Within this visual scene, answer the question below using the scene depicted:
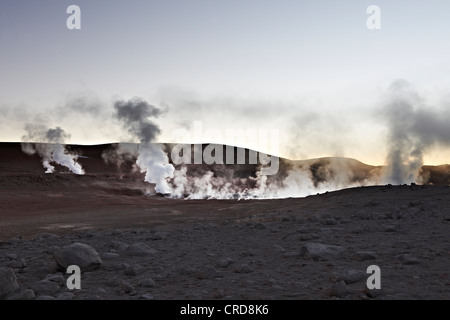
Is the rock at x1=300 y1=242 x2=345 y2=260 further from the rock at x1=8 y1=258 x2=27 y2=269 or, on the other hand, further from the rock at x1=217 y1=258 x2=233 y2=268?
the rock at x1=8 y1=258 x2=27 y2=269

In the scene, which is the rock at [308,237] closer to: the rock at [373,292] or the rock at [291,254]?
the rock at [291,254]

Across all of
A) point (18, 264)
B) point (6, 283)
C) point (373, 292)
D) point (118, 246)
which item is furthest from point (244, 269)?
point (18, 264)

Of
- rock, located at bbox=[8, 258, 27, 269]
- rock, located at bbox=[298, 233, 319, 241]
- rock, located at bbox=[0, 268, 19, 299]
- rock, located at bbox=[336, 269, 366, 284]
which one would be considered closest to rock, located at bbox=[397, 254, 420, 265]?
rock, located at bbox=[336, 269, 366, 284]

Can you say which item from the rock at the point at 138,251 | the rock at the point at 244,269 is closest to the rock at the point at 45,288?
the rock at the point at 138,251

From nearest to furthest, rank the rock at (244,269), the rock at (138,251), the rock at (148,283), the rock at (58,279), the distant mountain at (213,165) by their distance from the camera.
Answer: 1. the rock at (148,283)
2. the rock at (58,279)
3. the rock at (244,269)
4. the rock at (138,251)
5. the distant mountain at (213,165)

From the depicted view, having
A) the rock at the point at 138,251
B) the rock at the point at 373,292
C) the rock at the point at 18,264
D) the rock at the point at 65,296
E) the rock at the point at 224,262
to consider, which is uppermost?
the rock at the point at 373,292

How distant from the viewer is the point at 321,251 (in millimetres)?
6270

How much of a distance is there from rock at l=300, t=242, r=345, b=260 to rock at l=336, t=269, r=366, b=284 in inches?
41.8

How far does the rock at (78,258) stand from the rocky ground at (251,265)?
0.02m

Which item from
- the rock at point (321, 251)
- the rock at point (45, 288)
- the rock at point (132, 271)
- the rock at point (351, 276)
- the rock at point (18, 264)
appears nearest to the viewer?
the rock at point (351, 276)

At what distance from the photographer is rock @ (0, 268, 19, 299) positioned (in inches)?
192

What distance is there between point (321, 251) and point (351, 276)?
1.38 meters

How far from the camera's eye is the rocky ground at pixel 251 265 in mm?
4660
